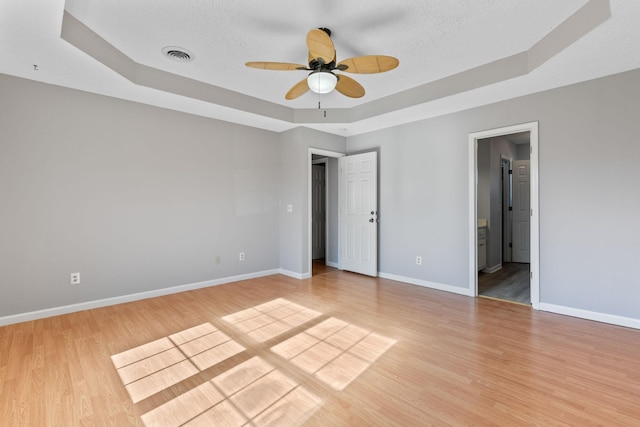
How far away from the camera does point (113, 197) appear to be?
3.68m

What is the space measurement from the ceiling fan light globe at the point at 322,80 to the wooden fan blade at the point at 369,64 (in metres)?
0.12

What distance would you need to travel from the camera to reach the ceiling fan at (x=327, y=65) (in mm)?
2213

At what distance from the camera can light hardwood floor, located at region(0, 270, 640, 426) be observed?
1.79m

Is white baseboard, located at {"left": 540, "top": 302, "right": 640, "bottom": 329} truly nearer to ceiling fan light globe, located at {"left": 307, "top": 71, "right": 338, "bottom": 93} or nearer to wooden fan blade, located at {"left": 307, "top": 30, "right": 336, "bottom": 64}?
ceiling fan light globe, located at {"left": 307, "top": 71, "right": 338, "bottom": 93}

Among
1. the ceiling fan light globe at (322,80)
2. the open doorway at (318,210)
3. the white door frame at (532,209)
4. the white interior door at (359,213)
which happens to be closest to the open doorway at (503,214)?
the white door frame at (532,209)

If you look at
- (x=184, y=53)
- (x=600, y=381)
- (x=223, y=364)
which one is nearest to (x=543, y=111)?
(x=600, y=381)

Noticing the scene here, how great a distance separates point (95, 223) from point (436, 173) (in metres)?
4.55

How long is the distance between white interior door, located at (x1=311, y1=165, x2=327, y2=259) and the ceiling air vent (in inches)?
153

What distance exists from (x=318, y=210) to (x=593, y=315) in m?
4.84

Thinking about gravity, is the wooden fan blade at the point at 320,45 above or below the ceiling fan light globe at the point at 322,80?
above

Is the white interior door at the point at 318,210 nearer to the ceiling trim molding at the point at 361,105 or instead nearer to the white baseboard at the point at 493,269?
the ceiling trim molding at the point at 361,105

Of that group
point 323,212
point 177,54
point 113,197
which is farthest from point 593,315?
point 113,197

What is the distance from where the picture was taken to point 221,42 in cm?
280

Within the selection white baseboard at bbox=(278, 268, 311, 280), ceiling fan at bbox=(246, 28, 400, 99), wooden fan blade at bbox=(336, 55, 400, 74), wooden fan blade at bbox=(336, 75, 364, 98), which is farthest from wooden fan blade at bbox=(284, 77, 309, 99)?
white baseboard at bbox=(278, 268, 311, 280)
